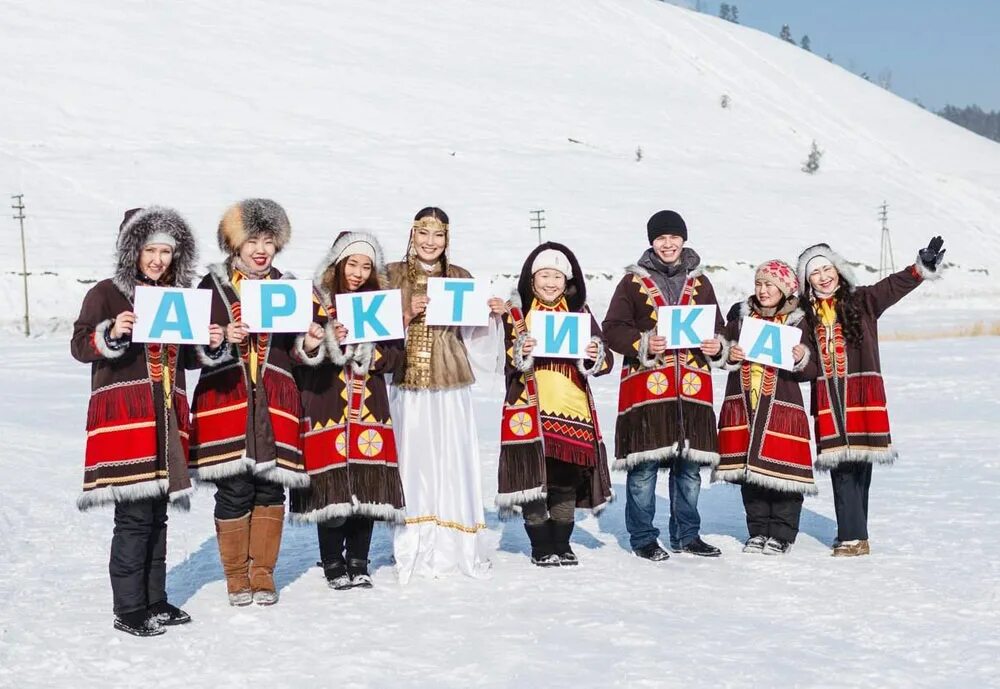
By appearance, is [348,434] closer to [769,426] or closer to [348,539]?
[348,539]

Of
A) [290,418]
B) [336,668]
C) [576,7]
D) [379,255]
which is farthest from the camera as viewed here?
[576,7]

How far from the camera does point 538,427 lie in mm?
6230

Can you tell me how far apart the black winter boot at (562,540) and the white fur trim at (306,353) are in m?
1.63

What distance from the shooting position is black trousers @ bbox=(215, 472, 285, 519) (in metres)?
5.41

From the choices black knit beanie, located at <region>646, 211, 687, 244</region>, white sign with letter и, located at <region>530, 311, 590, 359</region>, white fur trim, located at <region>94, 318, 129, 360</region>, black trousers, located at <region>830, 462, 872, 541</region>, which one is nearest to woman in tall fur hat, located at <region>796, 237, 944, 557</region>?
black trousers, located at <region>830, 462, 872, 541</region>

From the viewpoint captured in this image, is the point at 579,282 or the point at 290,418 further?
the point at 579,282

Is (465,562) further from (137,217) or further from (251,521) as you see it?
(137,217)

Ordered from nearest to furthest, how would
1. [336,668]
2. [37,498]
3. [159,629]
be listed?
[336,668]
[159,629]
[37,498]

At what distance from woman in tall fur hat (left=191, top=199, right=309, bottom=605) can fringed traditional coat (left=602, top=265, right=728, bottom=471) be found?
195 centimetres

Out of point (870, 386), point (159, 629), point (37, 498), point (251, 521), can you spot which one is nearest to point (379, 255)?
point (251, 521)

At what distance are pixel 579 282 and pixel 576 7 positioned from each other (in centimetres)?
8262

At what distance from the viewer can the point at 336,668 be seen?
15.0 ft

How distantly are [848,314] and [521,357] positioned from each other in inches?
71.9

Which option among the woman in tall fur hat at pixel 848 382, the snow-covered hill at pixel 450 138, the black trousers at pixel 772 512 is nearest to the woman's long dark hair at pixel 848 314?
the woman in tall fur hat at pixel 848 382
